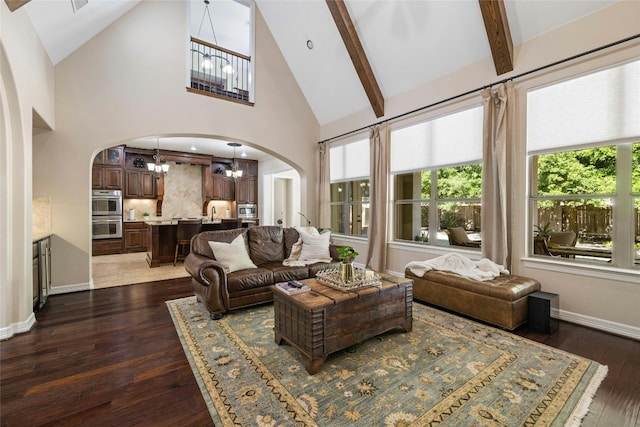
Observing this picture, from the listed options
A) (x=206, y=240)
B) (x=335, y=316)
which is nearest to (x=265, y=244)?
(x=206, y=240)

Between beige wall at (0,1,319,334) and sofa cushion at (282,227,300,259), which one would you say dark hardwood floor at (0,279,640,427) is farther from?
sofa cushion at (282,227,300,259)

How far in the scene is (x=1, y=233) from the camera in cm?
264

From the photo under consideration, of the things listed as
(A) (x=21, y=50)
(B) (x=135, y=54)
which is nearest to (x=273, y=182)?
(B) (x=135, y=54)

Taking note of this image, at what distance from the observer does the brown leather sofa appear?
310cm

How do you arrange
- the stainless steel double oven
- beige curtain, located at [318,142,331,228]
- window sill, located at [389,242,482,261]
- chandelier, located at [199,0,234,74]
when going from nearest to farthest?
window sill, located at [389,242,482,261] → chandelier, located at [199,0,234,74] → beige curtain, located at [318,142,331,228] → the stainless steel double oven

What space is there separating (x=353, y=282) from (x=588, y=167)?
2857mm

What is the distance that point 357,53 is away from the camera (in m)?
4.56

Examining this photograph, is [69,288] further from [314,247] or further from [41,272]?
[314,247]

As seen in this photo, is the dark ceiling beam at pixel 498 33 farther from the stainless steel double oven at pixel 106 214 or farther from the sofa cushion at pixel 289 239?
the stainless steel double oven at pixel 106 214

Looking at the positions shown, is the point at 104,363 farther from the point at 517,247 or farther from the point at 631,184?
the point at 631,184

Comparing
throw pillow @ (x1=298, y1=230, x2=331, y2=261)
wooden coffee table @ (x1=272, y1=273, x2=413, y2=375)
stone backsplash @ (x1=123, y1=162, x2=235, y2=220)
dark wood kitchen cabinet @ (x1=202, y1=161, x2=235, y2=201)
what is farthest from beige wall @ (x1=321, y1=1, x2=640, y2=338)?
stone backsplash @ (x1=123, y1=162, x2=235, y2=220)

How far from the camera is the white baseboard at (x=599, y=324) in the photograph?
2674 mm

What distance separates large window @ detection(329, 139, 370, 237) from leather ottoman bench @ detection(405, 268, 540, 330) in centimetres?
230

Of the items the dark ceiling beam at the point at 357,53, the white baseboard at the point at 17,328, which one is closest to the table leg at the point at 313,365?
the white baseboard at the point at 17,328
